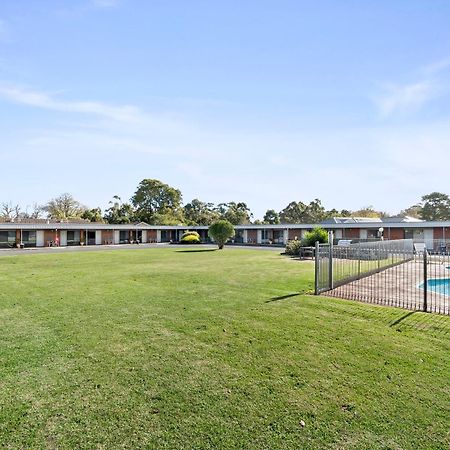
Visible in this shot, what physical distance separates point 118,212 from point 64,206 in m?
10.1

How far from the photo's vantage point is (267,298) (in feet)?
26.9

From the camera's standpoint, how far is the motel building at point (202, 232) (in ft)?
105

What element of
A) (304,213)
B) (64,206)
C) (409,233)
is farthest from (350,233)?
(64,206)

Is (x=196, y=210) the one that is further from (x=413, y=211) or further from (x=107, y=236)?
(x=413, y=211)

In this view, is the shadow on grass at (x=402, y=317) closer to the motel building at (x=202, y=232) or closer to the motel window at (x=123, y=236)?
the motel building at (x=202, y=232)

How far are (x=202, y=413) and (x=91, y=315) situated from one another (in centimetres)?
427

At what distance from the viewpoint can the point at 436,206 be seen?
174 ft

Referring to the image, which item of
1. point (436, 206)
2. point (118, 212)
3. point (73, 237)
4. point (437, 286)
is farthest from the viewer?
point (118, 212)

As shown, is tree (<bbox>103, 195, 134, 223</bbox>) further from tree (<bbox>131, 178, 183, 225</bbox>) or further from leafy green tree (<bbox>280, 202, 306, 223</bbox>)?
leafy green tree (<bbox>280, 202, 306, 223</bbox>)

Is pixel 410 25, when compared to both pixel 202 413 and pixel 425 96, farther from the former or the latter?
pixel 202 413

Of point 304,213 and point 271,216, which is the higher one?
point 304,213

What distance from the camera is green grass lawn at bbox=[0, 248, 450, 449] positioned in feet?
9.72

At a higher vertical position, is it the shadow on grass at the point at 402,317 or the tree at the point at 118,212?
the tree at the point at 118,212

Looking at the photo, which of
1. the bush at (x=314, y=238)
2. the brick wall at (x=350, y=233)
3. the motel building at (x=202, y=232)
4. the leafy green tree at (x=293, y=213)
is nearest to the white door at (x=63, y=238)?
the motel building at (x=202, y=232)
